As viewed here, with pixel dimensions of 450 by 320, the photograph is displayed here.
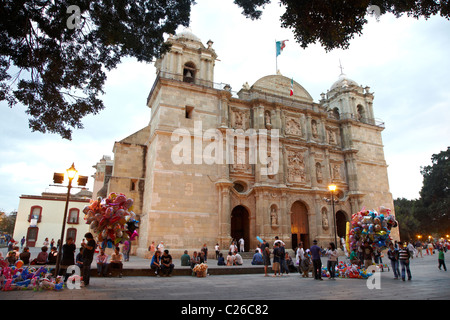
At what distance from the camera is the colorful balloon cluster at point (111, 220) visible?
9438mm

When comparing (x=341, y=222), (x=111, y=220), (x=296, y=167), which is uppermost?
(x=296, y=167)

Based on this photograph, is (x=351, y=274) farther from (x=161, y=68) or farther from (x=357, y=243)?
(x=161, y=68)

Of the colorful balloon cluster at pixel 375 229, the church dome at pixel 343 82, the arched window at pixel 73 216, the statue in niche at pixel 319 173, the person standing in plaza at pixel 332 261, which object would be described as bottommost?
the person standing in plaza at pixel 332 261

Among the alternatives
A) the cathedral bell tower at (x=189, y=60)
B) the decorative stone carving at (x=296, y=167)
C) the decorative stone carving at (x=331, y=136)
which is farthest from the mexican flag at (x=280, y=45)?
the decorative stone carving at (x=296, y=167)

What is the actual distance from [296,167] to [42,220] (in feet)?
107

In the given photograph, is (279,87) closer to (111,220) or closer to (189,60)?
(189,60)

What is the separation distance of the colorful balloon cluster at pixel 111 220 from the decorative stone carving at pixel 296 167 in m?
19.0

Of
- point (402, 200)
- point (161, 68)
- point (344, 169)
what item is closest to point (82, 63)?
point (161, 68)

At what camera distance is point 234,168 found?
2445cm

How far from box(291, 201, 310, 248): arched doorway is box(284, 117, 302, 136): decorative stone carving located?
6790mm

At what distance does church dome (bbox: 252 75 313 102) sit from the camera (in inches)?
1129

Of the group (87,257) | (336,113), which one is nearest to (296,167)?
(336,113)

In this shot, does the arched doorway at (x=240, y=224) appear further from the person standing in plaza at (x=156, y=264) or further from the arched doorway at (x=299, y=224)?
the person standing in plaza at (x=156, y=264)
